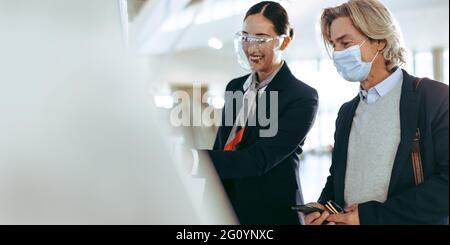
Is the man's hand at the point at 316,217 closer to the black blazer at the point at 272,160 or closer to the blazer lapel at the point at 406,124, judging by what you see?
the black blazer at the point at 272,160

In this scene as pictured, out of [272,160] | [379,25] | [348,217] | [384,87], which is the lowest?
[348,217]

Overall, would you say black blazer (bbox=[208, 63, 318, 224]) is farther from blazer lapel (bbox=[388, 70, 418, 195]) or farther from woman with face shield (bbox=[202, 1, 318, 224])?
blazer lapel (bbox=[388, 70, 418, 195])

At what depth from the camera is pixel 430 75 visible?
0.95 metres

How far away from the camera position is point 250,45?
104cm

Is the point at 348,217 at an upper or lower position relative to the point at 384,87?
lower

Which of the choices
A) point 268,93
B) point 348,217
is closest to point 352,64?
point 268,93

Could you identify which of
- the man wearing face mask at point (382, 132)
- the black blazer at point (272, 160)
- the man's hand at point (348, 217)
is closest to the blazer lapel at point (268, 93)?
the black blazer at point (272, 160)

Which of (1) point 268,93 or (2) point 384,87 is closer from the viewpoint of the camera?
(2) point 384,87

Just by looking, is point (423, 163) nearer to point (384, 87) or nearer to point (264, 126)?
point (384, 87)

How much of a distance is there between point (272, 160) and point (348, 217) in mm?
206

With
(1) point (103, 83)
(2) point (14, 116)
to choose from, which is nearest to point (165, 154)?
(1) point (103, 83)

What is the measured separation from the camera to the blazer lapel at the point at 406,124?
915 mm
